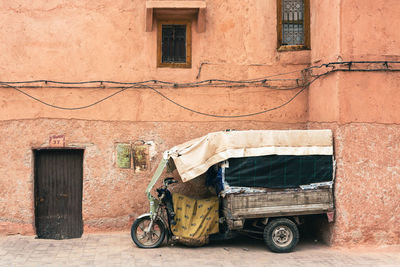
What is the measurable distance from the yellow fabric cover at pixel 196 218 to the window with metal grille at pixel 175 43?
3192mm

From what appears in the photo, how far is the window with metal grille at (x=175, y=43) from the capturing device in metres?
9.80

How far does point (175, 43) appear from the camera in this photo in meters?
9.88

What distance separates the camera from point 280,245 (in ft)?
27.2

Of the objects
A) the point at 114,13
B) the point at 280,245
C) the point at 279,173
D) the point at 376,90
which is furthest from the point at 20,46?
the point at 376,90

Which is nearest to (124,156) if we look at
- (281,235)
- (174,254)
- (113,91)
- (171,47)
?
(113,91)

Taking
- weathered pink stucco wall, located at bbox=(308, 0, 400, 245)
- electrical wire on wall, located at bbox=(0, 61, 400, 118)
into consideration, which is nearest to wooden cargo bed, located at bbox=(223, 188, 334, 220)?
weathered pink stucco wall, located at bbox=(308, 0, 400, 245)

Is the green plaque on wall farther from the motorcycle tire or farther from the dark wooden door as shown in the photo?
the motorcycle tire

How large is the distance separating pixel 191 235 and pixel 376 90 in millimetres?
4587

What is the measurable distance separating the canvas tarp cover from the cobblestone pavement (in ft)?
4.40

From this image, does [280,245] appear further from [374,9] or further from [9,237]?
[9,237]

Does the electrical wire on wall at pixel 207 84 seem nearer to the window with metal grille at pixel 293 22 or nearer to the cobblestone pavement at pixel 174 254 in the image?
the window with metal grille at pixel 293 22

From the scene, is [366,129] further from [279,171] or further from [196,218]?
[196,218]

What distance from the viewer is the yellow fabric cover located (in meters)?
8.36

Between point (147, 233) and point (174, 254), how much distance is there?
2.36ft
